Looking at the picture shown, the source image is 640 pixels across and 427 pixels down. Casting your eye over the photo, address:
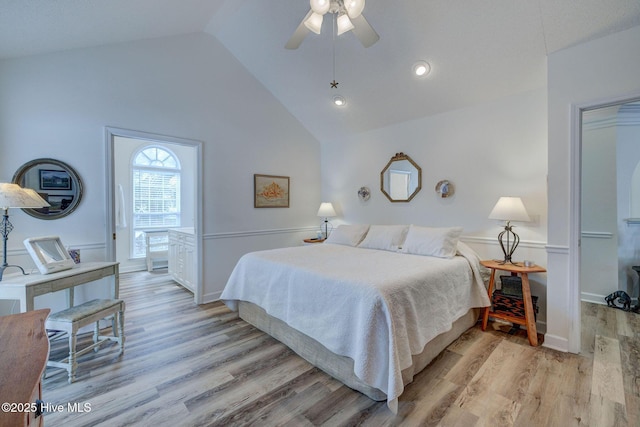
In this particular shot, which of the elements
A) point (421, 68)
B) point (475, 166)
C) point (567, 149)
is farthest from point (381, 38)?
point (567, 149)

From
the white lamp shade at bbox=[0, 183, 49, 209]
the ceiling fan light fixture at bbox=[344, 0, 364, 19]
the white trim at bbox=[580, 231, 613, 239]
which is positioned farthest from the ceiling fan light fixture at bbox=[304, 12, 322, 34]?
the white trim at bbox=[580, 231, 613, 239]

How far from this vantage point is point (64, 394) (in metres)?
1.97

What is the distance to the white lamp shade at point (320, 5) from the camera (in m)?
1.96

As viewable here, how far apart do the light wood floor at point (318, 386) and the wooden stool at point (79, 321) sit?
115 millimetres

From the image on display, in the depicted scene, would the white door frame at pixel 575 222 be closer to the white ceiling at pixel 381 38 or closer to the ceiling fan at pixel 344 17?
the white ceiling at pixel 381 38

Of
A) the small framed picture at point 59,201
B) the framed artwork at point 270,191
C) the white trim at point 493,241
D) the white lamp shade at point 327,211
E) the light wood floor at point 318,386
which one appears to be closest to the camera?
the light wood floor at point 318,386

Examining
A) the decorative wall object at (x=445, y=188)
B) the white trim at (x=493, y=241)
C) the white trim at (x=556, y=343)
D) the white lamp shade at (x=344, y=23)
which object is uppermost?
the white lamp shade at (x=344, y=23)

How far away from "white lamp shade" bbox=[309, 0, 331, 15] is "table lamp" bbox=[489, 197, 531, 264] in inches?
96.7

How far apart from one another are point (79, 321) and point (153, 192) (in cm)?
443

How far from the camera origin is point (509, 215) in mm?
2809

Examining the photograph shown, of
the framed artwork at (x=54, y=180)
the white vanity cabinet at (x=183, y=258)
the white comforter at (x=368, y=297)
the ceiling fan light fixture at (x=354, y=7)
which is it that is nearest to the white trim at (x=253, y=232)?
the white vanity cabinet at (x=183, y=258)

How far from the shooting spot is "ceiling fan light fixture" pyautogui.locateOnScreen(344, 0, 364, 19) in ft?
6.18

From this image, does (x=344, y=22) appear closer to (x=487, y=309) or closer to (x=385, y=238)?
(x=385, y=238)

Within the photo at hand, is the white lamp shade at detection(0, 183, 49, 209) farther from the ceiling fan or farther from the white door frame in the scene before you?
the white door frame
